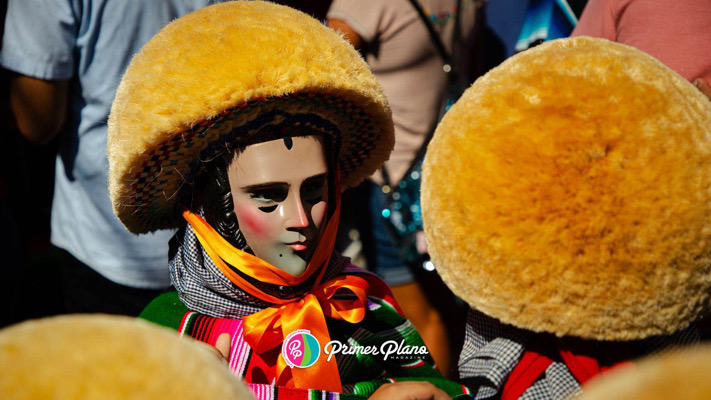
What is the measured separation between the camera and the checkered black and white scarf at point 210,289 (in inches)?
64.2

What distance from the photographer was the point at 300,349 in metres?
1.59

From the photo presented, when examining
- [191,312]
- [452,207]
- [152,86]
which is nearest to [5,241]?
[191,312]

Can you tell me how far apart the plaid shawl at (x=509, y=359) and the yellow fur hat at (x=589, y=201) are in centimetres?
15

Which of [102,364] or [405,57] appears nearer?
[102,364]

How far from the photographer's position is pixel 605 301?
1.11m

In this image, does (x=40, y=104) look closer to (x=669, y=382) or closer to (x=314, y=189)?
(x=314, y=189)

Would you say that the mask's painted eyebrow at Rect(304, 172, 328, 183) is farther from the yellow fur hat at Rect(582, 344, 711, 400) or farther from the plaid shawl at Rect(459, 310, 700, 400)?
the yellow fur hat at Rect(582, 344, 711, 400)

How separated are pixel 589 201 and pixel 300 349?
2.68 ft

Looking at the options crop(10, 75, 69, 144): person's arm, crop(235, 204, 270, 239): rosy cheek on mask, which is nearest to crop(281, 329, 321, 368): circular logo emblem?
crop(235, 204, 270, 239): rosy cheek on mask

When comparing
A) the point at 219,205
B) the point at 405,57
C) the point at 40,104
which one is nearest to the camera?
the point at 219,205

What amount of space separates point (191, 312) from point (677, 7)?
60.9 inches

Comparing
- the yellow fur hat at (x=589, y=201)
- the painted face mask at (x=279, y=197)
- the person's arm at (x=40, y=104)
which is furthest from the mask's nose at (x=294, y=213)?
the person's arm at (x=40, y=104)

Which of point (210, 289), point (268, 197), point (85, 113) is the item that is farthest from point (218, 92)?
point (85, 113)

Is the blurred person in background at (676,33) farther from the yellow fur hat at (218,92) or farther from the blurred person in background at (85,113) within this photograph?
the blurred person in background at (85,113)
